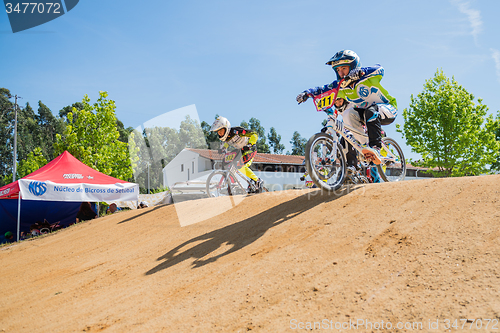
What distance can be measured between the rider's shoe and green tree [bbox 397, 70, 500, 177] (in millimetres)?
21359

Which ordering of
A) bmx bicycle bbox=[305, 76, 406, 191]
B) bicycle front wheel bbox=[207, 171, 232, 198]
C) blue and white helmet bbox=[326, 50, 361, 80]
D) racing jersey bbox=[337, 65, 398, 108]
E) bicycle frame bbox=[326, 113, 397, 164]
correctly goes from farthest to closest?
bicycle front wheel bbox=[207, 171, 232, 198] < racing jersey bbox=[337, 65, 398, 108] < blue and white helmet bbox=[326, 50, 361, 80] < bicycle frame bbox=[326, 113, 397, 164] < bmx bicycle bbox=[305, 76, 406, 191]

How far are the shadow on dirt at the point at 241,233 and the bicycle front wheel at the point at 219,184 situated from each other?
3.50 m

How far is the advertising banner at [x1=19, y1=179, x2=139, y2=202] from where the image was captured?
10.9 meters

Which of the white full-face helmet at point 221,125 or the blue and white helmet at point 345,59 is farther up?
the blue and white helmet at point 345,59

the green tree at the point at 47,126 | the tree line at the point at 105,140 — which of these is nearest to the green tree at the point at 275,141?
the tree line at the point at 105,140

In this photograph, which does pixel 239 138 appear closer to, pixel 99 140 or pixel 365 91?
pixel 365 91

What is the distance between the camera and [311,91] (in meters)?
6.08

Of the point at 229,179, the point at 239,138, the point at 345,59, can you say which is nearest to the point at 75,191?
the point at 229,179

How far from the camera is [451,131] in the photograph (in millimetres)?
24375

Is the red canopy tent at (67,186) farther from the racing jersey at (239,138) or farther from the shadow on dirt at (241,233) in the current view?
the shadow on dirt at (241,233)

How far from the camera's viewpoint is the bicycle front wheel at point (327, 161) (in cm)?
520

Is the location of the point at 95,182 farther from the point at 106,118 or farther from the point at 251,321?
the point at 106,118

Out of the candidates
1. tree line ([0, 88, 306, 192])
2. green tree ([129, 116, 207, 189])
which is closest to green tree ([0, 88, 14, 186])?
tree line ([0, 88, 306, 192])

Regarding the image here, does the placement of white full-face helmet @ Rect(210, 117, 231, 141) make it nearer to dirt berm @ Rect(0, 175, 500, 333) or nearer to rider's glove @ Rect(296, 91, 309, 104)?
rider's glove @ Rect(296, 91, 309, 104)
